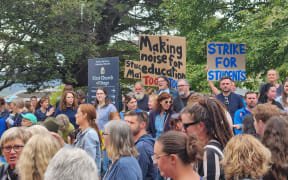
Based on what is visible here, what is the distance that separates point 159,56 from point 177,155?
27.5 feet

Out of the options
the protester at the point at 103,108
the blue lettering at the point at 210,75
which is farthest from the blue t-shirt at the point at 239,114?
the blue lettering at the point at 210,75

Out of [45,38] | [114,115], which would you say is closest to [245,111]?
[114,115]

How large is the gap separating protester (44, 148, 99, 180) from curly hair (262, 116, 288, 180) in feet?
5.63

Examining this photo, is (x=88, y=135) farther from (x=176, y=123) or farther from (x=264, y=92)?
(x=264, y=92)

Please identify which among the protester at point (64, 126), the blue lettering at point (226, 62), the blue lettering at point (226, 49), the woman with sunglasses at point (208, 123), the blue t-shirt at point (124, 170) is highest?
the blue lettering at point (226, 49)

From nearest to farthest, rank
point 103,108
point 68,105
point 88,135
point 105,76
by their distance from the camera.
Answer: point 88,135 → point 68,105 → point 103,108 → point 105,76

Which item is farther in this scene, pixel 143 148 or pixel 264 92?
pixel 264 92

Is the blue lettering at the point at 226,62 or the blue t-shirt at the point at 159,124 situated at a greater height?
the blue lettering at the point at 226,62

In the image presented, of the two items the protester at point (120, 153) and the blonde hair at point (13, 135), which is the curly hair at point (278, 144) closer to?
the protester at point (120, 153)

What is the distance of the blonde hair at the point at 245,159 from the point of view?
10.7 ft

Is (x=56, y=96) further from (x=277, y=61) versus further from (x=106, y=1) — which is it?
(x=277, y=61)

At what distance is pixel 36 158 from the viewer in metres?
3.55

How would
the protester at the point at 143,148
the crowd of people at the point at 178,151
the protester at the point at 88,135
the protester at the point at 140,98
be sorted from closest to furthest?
the crowd of people at the point at 178,151 < the protester at the point at 143,148 < the protester at the point at 88,135 < the protester at the point at 140,98

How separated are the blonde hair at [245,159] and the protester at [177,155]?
25cm
